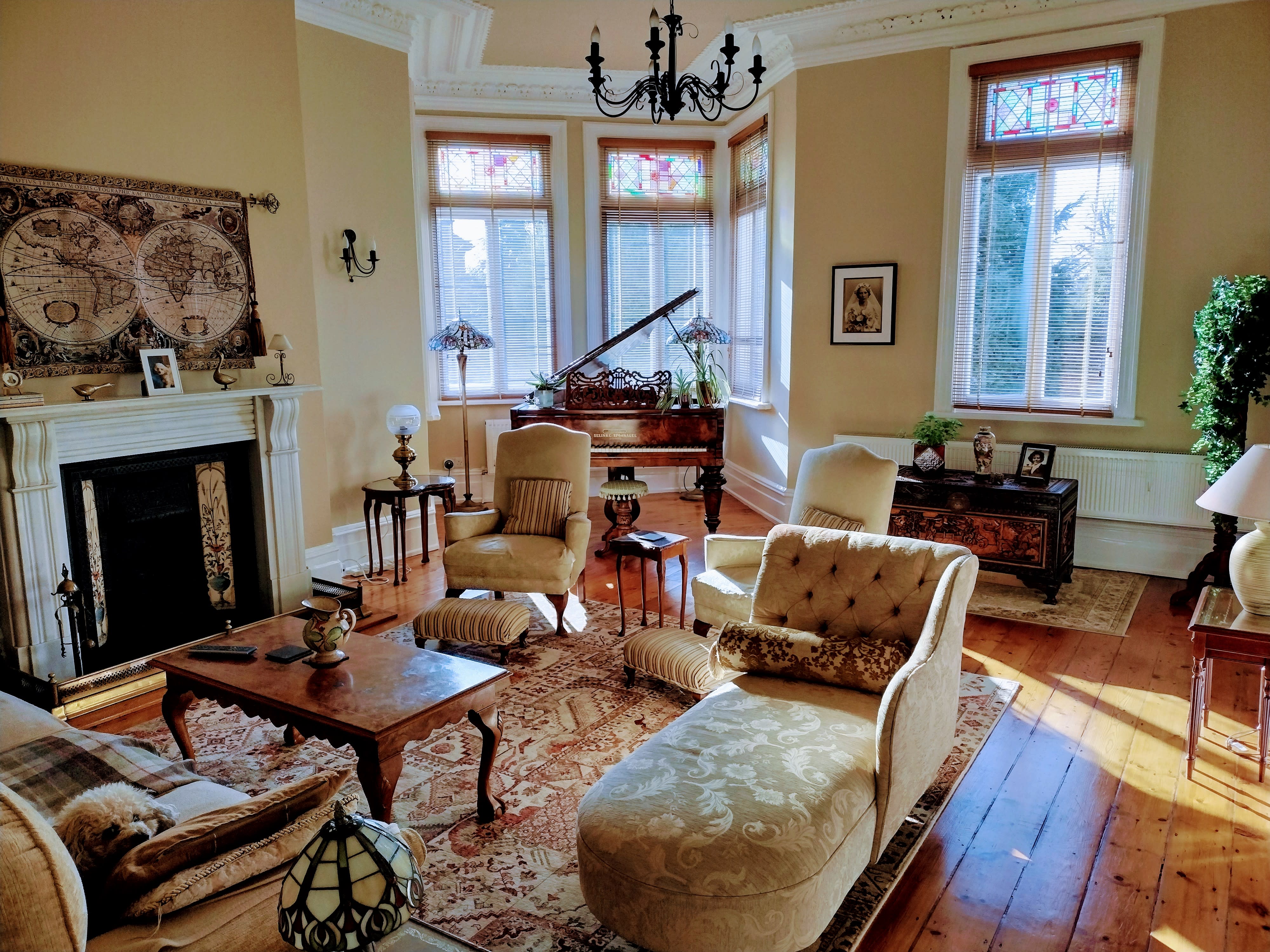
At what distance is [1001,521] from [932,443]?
65 centimetres

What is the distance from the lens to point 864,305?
6.41m

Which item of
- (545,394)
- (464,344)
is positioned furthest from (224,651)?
(464,344)

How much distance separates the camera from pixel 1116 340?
5.62 meters

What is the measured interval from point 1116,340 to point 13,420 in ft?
19.9

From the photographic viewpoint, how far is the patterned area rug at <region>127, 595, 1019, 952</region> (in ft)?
8.36

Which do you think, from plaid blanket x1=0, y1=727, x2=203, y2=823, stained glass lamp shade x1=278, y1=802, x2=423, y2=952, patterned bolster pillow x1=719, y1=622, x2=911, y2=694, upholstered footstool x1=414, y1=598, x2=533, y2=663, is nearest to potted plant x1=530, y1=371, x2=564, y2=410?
upholstered footstool x1=414, y1=598, x2=533, y2=663

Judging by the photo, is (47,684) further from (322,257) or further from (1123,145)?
(1123,145)

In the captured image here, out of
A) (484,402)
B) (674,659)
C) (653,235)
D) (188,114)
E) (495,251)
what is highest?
(188,114)

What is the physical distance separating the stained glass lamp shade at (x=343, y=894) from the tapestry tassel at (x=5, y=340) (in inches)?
145

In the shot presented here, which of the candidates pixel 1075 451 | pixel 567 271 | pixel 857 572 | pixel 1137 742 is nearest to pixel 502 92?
pixel 567 271

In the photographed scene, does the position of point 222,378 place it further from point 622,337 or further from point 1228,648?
point 1228,648

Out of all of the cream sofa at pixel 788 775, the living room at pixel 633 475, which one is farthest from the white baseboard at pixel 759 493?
the cream sofa at pixel 788 775

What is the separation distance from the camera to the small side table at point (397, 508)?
5.79 metres

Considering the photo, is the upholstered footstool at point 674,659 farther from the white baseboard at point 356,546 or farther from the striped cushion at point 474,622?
the white baseboard at point 356,546
